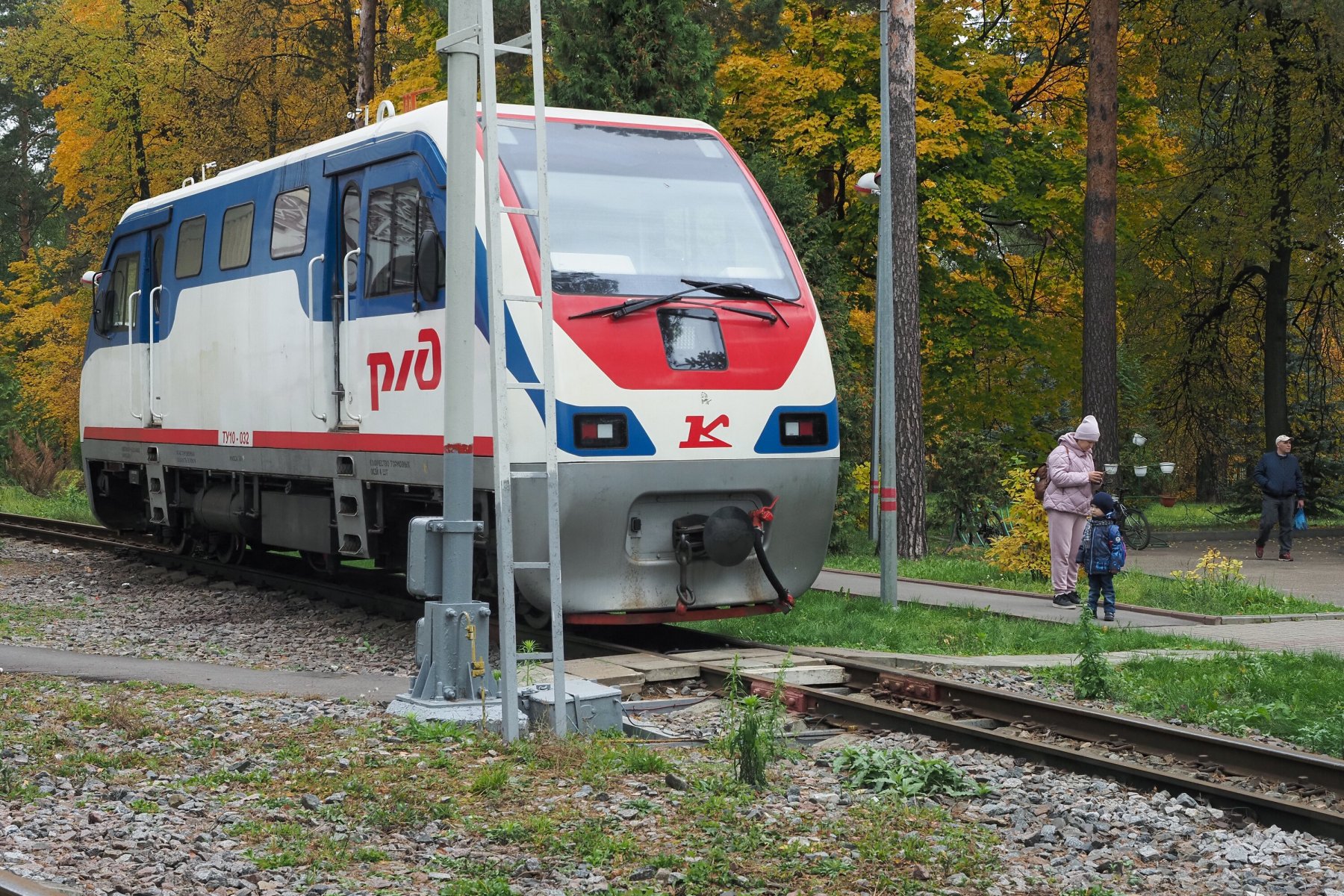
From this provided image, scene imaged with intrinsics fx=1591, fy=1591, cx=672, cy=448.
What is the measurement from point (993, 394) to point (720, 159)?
20.9 metres

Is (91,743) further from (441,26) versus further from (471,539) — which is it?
(441,26)

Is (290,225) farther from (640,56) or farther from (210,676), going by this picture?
(640,56)

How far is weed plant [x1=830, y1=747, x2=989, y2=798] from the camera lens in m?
6.88

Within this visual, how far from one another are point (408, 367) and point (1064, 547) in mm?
6451

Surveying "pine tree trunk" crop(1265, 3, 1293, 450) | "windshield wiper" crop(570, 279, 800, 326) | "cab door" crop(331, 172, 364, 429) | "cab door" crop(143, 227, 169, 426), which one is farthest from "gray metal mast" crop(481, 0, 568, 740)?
"pine tree trunk" crop(1265, 3, 1293, 450)

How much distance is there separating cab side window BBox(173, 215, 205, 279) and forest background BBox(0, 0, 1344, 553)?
728cm

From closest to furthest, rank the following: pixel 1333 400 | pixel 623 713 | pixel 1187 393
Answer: pixel 623 713 < pixel 1187 393 < pixel 1333 400

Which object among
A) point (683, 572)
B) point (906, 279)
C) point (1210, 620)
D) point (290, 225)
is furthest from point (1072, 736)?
point (906, 279)

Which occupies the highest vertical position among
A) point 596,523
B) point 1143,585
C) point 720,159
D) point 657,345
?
point 720,159

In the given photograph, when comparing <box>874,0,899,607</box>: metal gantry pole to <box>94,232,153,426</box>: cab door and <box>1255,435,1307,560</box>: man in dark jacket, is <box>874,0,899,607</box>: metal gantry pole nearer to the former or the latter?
<box>94,232,153,426</box>: cab door

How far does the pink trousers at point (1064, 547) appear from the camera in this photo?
14.2 m

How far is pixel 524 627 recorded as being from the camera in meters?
12.0

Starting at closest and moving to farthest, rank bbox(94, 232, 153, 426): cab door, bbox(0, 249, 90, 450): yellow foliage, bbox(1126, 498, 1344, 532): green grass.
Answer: bbox(94, 232, 153, 426): cab door → bbox(1126, 498, 1344, 532): green grass → bbox(0, 249, 90, 450): yellow foliage

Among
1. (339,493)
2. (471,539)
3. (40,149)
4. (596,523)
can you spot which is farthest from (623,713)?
(40,149)
